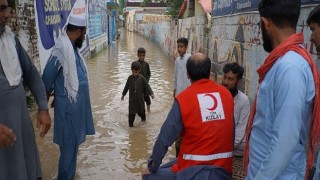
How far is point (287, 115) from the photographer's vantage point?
1.55 metres

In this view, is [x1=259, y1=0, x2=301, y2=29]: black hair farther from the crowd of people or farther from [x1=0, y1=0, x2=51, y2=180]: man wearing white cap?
[x1=0, y1=0, x2=51, y2=180]: man wearing white cap

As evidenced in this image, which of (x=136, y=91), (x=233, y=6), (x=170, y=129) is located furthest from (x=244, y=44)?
(x=170, y=129)

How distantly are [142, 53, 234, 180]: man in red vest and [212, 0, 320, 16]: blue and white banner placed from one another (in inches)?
69.6

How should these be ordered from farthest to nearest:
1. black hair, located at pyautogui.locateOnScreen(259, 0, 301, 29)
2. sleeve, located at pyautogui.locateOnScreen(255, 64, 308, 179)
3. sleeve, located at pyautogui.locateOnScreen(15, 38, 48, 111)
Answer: sleeve, located at pyautogui.locateOnScreen(15, 38, 48, 111), black hair, located at pyautogui.locateOnScreen(259, 0, 301, 29), sleeve, located at pyautogui.locateOnScreen(255, 64, 308, 179)

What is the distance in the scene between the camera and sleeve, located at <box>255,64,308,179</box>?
1549mm

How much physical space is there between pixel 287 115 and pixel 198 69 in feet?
3.45

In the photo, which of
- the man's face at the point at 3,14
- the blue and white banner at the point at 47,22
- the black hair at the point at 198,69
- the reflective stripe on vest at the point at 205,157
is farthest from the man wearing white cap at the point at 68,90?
the blue and white banner at the point at 47,22

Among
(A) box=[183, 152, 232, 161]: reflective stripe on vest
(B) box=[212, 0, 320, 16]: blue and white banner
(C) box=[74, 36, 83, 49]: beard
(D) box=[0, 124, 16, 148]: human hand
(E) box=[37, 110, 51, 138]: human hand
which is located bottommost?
(A) box=[183, 152, 232, 161]: reflective stripe on vest

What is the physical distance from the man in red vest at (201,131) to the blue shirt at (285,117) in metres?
0.68

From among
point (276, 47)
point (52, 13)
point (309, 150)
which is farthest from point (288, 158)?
point (52, 13)

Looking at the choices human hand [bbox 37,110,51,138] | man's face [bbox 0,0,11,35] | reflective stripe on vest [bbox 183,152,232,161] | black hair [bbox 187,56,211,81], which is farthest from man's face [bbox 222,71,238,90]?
man's face [bbox 0,0,11,35]

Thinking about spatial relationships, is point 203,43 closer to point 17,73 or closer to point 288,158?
point 17,73

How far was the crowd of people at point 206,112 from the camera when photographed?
160cm

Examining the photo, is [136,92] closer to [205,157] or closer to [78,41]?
[78,41]
